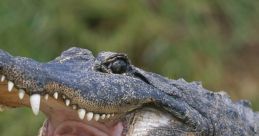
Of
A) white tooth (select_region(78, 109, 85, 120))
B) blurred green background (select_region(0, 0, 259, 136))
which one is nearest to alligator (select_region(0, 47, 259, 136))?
white tooth (select_region(78, 109, 85, 120))

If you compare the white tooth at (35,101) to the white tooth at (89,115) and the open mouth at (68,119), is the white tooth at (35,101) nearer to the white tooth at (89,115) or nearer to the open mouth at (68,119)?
the open mouth at (68,119)

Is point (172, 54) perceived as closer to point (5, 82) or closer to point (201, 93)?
point (201, 93)

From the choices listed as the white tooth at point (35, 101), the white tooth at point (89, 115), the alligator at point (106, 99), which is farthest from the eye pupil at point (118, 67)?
the white tooth at point (35, 101)

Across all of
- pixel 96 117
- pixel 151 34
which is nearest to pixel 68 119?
A: pixel 96 117

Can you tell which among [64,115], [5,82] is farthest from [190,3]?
[5,82]

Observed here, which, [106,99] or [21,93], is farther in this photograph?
[106,99]

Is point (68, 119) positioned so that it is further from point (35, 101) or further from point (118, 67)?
point (35, 101)
